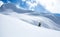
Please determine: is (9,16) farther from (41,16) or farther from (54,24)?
(54,24)

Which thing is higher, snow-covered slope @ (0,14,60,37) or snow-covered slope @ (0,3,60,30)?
snow-covered slope @ (0,3,60,30)

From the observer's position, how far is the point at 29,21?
1.88 m

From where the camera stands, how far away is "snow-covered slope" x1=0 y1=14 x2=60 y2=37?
1.88 meters

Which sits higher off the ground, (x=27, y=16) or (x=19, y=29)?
(x=27, y=16)

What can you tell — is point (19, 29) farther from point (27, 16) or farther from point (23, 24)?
point (27, 16)

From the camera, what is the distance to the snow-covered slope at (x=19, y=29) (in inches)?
74.2

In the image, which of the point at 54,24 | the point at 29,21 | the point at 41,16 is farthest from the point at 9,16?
the point at 54,24

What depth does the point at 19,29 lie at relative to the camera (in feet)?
6.27

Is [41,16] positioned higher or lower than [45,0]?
lower

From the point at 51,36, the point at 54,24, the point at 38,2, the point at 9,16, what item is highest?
the point at 38,2

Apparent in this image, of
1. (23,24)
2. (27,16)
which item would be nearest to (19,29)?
(23,24)

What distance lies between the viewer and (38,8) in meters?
1.88

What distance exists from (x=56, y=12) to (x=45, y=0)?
0.19 metres

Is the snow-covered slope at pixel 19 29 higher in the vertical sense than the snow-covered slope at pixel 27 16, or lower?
lower
